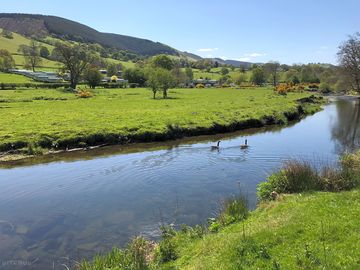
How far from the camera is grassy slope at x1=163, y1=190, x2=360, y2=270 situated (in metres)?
10.6

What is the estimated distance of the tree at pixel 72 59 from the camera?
111m

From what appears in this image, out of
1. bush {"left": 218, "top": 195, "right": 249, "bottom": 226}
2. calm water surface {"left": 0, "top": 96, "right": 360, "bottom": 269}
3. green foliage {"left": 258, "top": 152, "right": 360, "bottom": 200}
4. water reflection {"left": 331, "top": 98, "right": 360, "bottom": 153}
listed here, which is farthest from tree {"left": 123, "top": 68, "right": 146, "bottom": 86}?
bush {"left": 218, "top": 195, "right": 249, "bottom": 226}

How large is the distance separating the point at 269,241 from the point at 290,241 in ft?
2.03

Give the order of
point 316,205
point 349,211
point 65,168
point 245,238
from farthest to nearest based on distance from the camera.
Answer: point 65,168 → point 316,205 → point 349,211 → point 245,238

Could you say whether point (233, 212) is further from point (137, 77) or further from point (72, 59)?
point (137, 77)

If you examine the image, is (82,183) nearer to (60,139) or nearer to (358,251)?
(60,139)

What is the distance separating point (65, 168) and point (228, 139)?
62.3 ft

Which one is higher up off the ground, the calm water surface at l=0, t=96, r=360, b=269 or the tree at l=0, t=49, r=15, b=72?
the tree at l=0, t=49, r=15, b=72

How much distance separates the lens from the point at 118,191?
23.3 m

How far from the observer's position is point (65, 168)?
29.4 meters

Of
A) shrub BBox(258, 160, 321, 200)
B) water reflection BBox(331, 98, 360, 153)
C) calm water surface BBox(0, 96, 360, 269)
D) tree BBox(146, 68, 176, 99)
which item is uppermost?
tree BBox(146, 68, 176, 99)

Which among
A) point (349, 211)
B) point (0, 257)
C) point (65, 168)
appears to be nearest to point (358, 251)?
point (349, 211)

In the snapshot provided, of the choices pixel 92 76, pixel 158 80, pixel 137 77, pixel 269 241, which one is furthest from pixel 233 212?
pixel 137 77

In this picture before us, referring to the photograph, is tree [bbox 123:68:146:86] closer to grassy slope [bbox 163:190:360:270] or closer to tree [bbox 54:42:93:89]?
tree [bbox 54:42:93:89]
